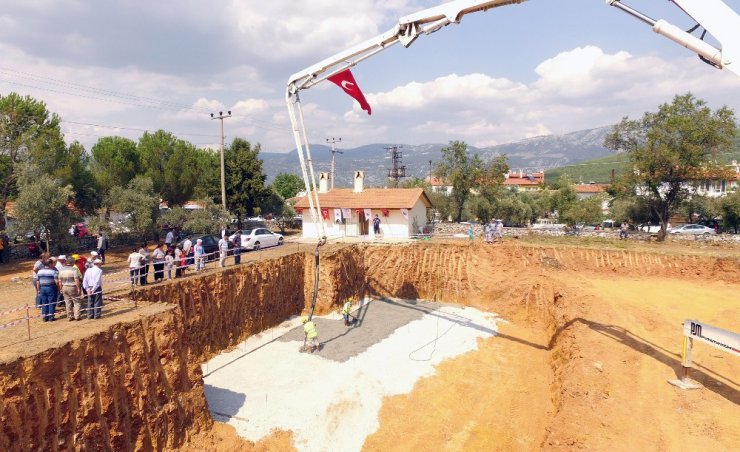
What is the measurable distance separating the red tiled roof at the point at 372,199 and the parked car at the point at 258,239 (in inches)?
229

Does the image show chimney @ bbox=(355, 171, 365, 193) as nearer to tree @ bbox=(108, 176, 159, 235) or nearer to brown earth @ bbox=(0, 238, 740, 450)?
brown earth @ bbox=(0, 238, 740, 450)

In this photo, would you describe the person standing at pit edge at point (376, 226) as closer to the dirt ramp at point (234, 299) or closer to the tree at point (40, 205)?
the dirt ramp at point (234, 299)

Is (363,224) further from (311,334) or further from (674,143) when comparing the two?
(674,143)

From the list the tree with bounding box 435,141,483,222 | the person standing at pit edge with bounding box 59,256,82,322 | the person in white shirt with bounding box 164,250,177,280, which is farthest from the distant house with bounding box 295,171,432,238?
the person standing at pit edge with bounding box 59,256,82,322

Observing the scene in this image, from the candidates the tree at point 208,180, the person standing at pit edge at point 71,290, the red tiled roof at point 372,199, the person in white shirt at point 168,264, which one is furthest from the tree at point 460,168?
the person standing at pit edge at point 71,290

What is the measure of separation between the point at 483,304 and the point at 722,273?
13776mm

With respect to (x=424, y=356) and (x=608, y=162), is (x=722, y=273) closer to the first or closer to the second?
(x=424, y=356)

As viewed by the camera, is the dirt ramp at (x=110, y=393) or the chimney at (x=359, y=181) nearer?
the dirt ramp at (x=110, y=393)

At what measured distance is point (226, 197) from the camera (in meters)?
38.4

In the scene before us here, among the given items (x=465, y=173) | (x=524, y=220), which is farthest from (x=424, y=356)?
(x=524, y=220)

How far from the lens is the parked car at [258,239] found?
88.9 ft

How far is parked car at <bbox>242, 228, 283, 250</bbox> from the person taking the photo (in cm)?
2711

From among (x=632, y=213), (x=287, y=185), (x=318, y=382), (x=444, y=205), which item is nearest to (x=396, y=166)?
(x=287, y=185)

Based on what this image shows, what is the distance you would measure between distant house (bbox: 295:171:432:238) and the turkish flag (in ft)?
44.4
